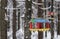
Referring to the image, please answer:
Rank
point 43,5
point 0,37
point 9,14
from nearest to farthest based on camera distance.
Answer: point 0,37
point 43,5
point 9,14

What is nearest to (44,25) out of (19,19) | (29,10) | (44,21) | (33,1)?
(44,21)

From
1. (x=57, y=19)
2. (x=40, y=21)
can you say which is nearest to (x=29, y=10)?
(x=40, y=21)

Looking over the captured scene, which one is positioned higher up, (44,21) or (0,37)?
(44,21)

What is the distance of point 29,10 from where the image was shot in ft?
9.29

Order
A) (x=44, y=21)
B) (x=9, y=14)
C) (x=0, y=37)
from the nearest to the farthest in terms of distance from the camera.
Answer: (x=44, y=21)
(x=0, y=37)
(x=9, y=14)

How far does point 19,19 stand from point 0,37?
0.72m

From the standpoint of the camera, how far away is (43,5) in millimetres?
2939

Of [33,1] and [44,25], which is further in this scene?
[33,1]

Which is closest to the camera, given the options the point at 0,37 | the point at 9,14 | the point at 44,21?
the point at 44,21

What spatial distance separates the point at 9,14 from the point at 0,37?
2.20ft

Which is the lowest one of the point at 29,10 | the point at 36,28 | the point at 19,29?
the point at 19,29

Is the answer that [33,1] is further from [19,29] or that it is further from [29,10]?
[19,29]

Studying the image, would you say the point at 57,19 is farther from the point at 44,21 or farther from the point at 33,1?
the point at 44,21

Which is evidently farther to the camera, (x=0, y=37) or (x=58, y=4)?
(x=58, y=4)
